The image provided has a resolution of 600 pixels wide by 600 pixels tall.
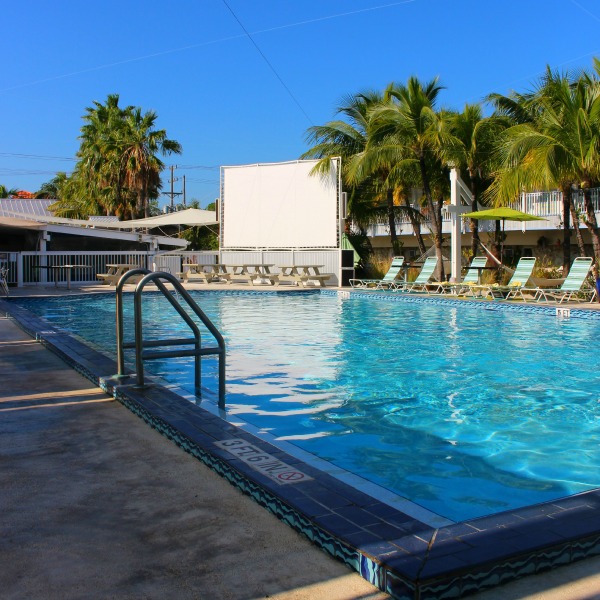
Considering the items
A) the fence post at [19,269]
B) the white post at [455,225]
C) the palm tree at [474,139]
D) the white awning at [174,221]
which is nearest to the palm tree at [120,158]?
the white awning at [174,221]

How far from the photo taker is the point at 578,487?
4609 mm

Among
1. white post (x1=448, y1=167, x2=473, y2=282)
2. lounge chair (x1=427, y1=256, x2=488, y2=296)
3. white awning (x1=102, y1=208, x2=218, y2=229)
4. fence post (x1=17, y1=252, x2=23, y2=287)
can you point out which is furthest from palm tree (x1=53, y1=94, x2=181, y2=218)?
lounge chair (x1=427, y1=256, x2=488, y2=296)

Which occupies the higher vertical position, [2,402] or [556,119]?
[556,119]

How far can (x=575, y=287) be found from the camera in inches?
577

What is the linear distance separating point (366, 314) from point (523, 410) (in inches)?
333

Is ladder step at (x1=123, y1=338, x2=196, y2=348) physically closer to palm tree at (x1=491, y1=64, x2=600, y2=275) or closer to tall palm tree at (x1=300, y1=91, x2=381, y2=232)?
palm tree at (x1=491, y1=64, x2=600, y2=275)

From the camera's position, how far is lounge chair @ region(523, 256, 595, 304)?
48.1 ft

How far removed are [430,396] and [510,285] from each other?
962 cm

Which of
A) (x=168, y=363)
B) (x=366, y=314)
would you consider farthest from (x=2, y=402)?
(x=366, y=314)

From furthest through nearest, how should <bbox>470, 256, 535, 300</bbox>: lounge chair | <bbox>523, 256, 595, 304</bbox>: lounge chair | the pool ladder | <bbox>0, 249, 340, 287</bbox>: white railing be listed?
<bbox>0, 249, 340, 287</bbox>: white railing < <bbox>470, 256, 535, 300</bbox>: lounge chair < <bbox>523, 256, 595, 304</bbox>: lounge chair < the pool ladder

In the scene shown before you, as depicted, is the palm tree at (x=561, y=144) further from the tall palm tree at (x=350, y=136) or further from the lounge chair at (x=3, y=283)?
the lounge chair at (x=3, y=283)

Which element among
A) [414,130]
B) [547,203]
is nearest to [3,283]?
[414,130]

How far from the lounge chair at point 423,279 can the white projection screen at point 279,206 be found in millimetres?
4037

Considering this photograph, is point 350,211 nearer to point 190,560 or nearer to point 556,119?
point 556,119
